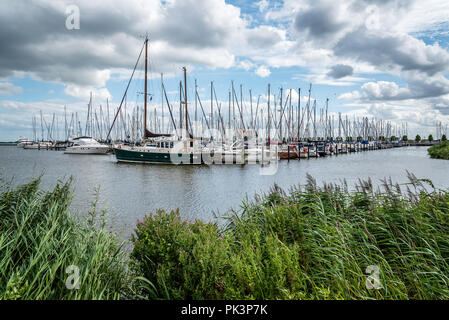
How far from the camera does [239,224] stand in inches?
280

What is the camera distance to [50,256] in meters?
4.34

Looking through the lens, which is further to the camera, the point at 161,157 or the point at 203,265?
the point at 161,157

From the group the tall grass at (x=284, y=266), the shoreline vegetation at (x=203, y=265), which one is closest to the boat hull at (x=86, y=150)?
the shoreline vegetation at (x=203, y=265)

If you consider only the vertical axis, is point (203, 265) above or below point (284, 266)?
above

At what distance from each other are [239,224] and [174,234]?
2.79 m

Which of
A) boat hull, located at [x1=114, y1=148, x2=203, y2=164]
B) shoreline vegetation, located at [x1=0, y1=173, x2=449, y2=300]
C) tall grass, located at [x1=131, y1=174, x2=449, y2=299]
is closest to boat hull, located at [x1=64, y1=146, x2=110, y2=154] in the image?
boat hull, located at [x1=114, y1=148, x2=203, y2=164]

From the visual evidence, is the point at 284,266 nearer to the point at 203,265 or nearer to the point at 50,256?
the point at 203,265

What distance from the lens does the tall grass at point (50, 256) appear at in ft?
11.9

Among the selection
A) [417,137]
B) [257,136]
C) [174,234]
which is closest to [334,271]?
[174,234]

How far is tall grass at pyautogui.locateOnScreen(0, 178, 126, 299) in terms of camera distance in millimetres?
3633

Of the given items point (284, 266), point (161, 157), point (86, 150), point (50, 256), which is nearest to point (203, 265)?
point (284, 266)

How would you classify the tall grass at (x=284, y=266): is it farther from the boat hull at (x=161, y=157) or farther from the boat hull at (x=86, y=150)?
the boat hull at (x=86, y=150)

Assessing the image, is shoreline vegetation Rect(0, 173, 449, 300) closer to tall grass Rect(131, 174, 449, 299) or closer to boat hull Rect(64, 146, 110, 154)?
tall grass Rect(131, 174, 449, 299)
